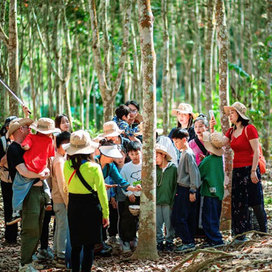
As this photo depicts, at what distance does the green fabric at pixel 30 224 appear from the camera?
674 cm

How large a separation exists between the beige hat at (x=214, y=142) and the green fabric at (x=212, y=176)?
0.35 ft

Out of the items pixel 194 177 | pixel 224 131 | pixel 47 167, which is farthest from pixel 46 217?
pixel 224 131

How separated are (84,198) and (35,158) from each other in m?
1.05

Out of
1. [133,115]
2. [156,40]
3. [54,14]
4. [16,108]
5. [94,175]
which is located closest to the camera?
[94,175]

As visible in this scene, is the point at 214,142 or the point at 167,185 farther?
the point at 167,185

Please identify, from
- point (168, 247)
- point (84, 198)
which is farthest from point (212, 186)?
point (84, 198)

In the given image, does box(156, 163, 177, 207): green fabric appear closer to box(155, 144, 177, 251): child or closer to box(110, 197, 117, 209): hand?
box(155, 144, 177, 251): child

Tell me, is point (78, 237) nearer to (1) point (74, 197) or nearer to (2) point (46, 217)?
(1) point (74, 197)

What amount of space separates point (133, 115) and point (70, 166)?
331cm

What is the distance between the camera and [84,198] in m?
6.19

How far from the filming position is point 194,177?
7629 mm

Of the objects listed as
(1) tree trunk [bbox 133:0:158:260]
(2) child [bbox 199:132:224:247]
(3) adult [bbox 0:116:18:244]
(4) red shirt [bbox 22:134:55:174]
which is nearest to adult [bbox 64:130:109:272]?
(4) red shirt [bbox 22:134:55:174]

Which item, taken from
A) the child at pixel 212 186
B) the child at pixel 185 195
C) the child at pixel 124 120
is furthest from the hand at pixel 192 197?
the child at pixel 124 120

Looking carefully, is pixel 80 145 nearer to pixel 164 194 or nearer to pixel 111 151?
pixel 111 151
